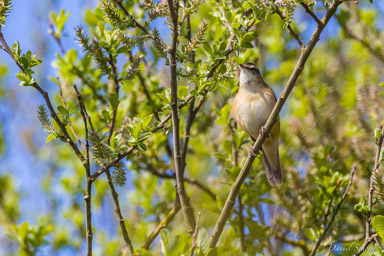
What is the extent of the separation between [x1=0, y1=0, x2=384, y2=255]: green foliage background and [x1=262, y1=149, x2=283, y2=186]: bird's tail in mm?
85

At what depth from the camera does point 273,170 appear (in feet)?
14.6

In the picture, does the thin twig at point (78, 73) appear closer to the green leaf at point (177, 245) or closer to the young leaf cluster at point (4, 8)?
the young leaf cluster at point (4, 8)

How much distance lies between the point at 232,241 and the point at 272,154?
1.09 meters

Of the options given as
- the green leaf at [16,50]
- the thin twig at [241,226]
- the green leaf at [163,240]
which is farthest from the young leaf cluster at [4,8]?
the thin twig at [241,226]

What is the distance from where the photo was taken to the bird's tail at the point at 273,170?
4.26 m

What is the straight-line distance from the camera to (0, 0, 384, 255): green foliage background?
3293 millimetres

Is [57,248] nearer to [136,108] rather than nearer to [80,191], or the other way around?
[80,191]

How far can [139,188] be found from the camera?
15.3 feet

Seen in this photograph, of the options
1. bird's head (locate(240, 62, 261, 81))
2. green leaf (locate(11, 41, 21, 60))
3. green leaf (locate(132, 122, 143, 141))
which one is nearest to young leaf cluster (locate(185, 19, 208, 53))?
green leaf (locate(132, 122, 143, 141))

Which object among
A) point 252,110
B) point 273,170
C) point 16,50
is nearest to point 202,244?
point 16,50

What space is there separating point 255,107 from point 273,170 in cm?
65

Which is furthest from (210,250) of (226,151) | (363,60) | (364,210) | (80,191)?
(363,60)

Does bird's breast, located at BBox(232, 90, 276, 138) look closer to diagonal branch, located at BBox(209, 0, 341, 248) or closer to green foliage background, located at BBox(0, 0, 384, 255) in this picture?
green foliage background, located at BBox(0, 0, 384, 255)

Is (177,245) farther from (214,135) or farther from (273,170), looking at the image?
(214,135)
